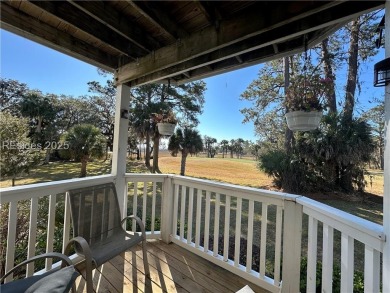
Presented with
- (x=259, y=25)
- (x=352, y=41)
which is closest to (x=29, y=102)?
(x=259, y=25)

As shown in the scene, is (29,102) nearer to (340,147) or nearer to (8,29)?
(8,29)

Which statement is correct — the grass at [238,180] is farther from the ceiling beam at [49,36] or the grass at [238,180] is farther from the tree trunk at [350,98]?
the ceiling beam at [49,36]

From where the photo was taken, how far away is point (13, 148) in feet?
22.4

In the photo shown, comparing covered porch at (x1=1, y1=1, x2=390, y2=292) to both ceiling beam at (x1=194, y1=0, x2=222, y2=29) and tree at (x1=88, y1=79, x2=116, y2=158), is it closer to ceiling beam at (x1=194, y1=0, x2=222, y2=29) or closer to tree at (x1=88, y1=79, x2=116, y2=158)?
ceiling beam at (x1=194, y1=0, x2=222, y2=29)

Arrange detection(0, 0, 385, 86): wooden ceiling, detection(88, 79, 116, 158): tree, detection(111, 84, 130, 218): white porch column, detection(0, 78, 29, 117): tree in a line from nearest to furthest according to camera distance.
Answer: detection(0, 0, 385, 86): wooden ceiling, detection(111, 84, 130, 218): white porch column, detection(0, 78, 29, 117): tree, detection(88, 79, 116, 158): tree

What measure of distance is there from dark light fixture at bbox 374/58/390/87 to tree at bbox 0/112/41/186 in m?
8.75

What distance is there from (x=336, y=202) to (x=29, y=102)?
48.1 feet

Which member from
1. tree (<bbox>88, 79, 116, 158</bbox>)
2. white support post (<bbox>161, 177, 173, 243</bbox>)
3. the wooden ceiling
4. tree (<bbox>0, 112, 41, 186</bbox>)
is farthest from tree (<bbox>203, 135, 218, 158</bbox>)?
the wooden ceiling

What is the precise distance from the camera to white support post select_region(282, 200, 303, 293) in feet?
5.32

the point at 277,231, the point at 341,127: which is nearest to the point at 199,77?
the point at 277,231

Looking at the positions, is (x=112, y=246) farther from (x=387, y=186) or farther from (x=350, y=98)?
(x=350, y=98)

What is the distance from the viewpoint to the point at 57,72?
11180mm

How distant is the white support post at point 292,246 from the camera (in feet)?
5.32

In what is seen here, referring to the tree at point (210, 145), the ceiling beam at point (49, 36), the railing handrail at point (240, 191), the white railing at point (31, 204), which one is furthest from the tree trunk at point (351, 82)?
the white railing at point (31, 204)
